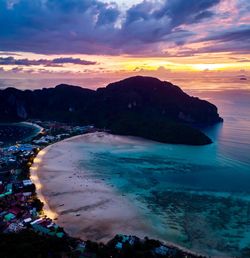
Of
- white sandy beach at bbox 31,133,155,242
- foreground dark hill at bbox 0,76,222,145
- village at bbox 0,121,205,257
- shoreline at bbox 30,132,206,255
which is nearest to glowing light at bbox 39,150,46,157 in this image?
shoreline at bbox 30,132,206,255

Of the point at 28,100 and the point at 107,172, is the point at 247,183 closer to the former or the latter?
the point at 107,172

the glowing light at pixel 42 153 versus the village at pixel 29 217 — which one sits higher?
the village at pixel 29 217

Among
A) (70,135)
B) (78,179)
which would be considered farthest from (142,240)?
(70,135)

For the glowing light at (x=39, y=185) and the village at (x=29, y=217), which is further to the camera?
the glowing light at (x=39, y=185)

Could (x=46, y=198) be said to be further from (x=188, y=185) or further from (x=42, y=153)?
(x=42, y=153)

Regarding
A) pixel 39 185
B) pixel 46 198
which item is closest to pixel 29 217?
pixel 46 198

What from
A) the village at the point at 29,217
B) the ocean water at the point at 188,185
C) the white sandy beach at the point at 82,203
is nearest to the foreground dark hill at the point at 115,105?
the ocean water at the point at 188,185

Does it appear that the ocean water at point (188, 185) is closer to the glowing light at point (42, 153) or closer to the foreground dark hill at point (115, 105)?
the glowing light at point (42, 153)

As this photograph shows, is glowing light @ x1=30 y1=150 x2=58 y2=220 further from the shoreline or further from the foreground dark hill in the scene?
the foreground dark hill
